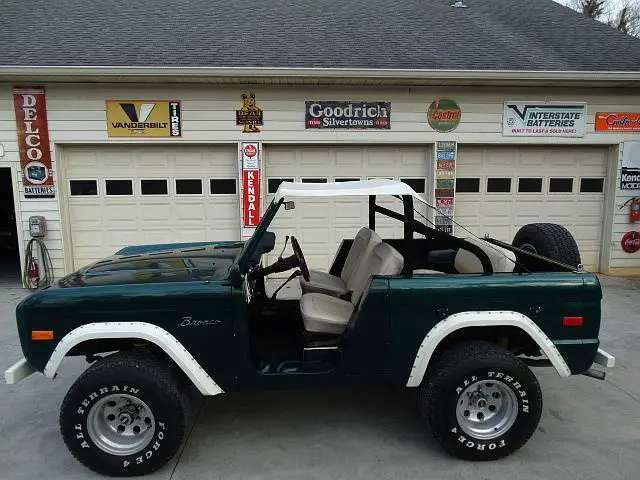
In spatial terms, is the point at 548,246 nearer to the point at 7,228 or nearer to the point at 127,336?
the point at 127,336

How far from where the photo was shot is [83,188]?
7.52m

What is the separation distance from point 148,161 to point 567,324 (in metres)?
6.78

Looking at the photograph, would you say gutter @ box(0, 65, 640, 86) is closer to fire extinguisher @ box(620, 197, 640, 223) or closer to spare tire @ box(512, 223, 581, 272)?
fire extinguisher @ box(620, 197, 640, 223)

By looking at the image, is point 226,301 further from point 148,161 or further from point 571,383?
point 148,161

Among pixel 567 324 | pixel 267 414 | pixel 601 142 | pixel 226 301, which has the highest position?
pixel 601 142

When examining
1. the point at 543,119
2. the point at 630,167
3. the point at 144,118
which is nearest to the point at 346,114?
the point at 144,118

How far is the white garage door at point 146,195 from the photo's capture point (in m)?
7.48

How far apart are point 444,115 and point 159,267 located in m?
5.94

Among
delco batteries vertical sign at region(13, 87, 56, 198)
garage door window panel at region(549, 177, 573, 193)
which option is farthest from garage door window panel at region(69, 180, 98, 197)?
garage door window panel at region(549, 177, 573, 193)

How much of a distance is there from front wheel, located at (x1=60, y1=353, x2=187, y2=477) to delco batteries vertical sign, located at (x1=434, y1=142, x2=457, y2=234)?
5.87 metres

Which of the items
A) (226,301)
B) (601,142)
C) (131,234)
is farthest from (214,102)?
(601,142)

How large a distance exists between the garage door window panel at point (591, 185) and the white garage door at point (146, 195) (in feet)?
20.7

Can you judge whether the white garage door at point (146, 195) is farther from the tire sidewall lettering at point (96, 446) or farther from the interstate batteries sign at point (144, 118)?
the tire sidewall lettering at point (96, 446)

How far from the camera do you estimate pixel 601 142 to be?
306 inches
